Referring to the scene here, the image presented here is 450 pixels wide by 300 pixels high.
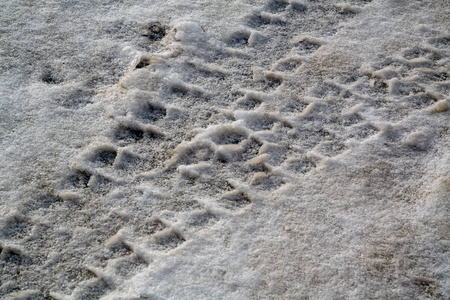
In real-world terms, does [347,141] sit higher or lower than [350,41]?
lower

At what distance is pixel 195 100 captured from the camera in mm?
1762

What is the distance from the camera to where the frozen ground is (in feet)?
4.53

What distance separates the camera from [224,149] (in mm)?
1621

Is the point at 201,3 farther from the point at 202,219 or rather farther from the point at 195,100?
the point at 202,219

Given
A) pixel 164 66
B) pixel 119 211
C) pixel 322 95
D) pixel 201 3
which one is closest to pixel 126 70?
pixel 164 66

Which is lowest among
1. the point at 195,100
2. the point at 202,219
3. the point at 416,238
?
the point at 416,238

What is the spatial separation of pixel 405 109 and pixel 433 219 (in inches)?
16.7

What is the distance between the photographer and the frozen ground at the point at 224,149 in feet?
4.53

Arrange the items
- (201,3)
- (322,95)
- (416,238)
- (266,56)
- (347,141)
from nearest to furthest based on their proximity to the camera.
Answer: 1. (416,238)
2. (347,141)
3. (322,95)
4. (266,56)
5. (201,3)

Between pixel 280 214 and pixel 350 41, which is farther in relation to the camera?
pixel 350 41

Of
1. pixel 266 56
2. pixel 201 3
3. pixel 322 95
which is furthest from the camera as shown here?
pixel 201 3

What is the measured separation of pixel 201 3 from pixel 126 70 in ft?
1.50

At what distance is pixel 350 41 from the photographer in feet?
6.23

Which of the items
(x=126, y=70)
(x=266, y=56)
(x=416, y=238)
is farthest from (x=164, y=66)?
(x=416, y=238)
